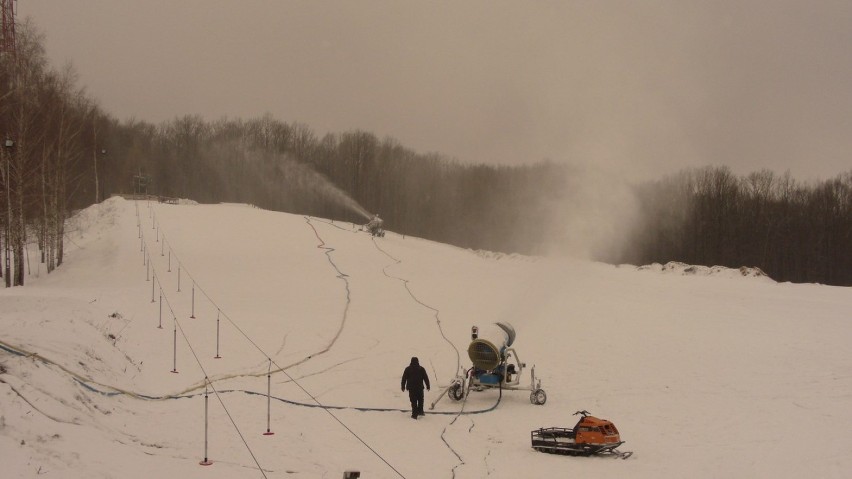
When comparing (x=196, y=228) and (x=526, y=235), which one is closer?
(x=196, y=228)

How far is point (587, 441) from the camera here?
38.8 ft

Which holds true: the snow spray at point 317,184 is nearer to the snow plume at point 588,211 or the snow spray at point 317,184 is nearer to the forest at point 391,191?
the forest at point 391,191

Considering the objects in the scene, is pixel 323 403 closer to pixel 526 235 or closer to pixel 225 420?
pixel 225 420

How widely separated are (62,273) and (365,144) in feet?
229

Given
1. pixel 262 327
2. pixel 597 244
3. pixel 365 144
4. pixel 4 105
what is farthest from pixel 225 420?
pixel 365 144

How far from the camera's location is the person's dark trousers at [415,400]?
14.3 metres

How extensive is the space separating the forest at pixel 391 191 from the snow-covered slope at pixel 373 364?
6.93 metres

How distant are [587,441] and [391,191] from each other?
8349 cm

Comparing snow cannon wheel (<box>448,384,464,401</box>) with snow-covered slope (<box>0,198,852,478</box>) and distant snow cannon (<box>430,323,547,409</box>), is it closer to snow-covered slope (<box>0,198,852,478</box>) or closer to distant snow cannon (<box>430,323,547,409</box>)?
distant snow cannon (<box>430,323,547,409</box>)

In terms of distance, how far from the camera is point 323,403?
14312 mm

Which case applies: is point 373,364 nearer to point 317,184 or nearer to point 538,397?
point 538,397

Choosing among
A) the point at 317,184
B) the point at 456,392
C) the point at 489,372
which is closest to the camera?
the point at 456,392

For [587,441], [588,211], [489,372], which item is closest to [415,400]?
[489,372]

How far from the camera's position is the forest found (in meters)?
32.2
